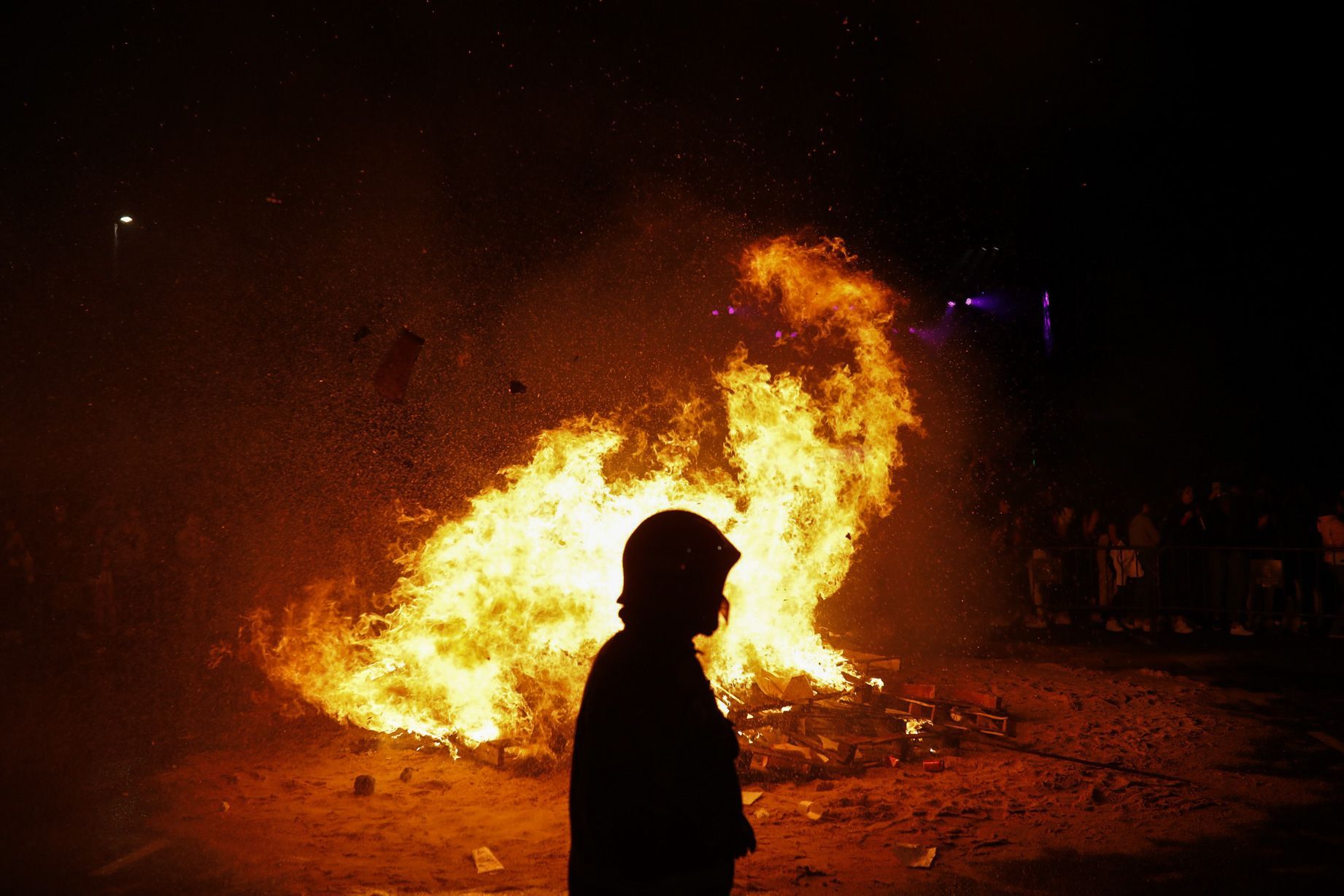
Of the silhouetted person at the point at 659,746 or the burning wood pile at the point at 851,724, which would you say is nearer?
the silhouetted person at the point at 659,746

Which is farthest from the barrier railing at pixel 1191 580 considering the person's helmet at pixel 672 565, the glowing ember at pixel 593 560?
the person's helmet at pixel 672 565

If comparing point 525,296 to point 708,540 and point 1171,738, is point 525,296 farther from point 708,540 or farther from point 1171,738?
point 708,540

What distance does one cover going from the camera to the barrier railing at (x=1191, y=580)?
42.4ft

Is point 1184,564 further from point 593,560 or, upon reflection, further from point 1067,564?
point 593,560

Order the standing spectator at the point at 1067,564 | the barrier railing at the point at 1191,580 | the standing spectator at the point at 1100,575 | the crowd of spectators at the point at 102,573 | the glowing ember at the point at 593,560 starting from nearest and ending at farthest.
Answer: the glowing ember at the point at 593,560, the crowd of spectators at the point at 102,573, the barrier railing at the point at 1191,580, the standing spectator at the point at 1100,575, the standing spectator at the point at 1067,564

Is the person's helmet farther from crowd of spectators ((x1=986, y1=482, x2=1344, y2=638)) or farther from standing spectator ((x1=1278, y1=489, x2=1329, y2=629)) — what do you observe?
standing spectator ((x1=1278, y1=489, x2=1329, y2=629))

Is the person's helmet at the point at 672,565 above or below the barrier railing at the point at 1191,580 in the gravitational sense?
above

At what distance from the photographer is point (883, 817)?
6309 mm

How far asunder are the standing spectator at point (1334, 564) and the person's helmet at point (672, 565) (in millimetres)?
13295

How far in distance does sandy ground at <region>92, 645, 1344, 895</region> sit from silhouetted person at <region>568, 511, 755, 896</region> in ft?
10.1

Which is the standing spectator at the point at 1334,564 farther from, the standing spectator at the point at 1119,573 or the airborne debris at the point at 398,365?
the airborne debris at the point at 398,365

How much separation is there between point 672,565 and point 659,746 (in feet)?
1.67

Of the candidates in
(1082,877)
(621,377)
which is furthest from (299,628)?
(1082,877)

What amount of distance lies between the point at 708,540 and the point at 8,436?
20.2m
